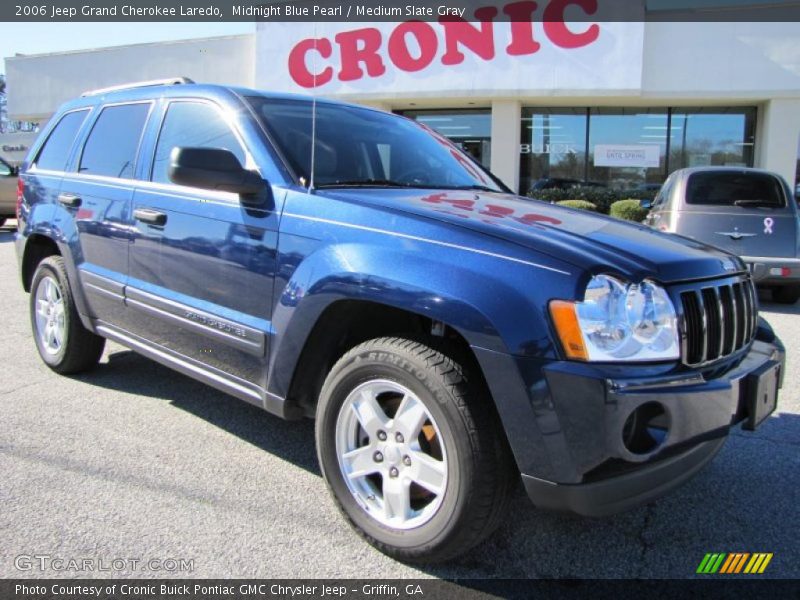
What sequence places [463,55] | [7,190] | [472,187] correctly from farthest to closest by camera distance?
1. [463,55]
2. [7,190]
3. [472,187]

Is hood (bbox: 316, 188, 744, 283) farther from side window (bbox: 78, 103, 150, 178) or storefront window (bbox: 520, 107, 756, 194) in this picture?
storefront window (bbox: 520, 107, 756, 194)

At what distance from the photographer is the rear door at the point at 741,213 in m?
7.39

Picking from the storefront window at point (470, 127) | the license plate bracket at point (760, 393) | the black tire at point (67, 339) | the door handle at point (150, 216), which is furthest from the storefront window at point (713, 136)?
the door handle at point (150, 216)

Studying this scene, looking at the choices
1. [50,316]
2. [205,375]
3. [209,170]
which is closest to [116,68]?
[50,316]

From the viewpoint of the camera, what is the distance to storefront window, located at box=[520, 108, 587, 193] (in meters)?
17.3

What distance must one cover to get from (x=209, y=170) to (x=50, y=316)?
2582mm

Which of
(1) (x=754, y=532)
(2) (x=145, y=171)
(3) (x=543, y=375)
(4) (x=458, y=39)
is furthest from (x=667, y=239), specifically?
(4) (x=458, y=39)

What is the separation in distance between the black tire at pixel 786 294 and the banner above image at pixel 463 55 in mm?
8581

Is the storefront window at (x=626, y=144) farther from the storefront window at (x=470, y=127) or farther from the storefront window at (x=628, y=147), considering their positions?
the storefront window at (x=470, y=127)

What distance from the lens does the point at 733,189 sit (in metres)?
7.97

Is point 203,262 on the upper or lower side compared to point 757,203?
lower

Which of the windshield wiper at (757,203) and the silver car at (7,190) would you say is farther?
the silver car at (7,190)

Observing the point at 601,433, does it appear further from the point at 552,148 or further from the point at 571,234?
the point at 552,148

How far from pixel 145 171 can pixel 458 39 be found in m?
13.4
